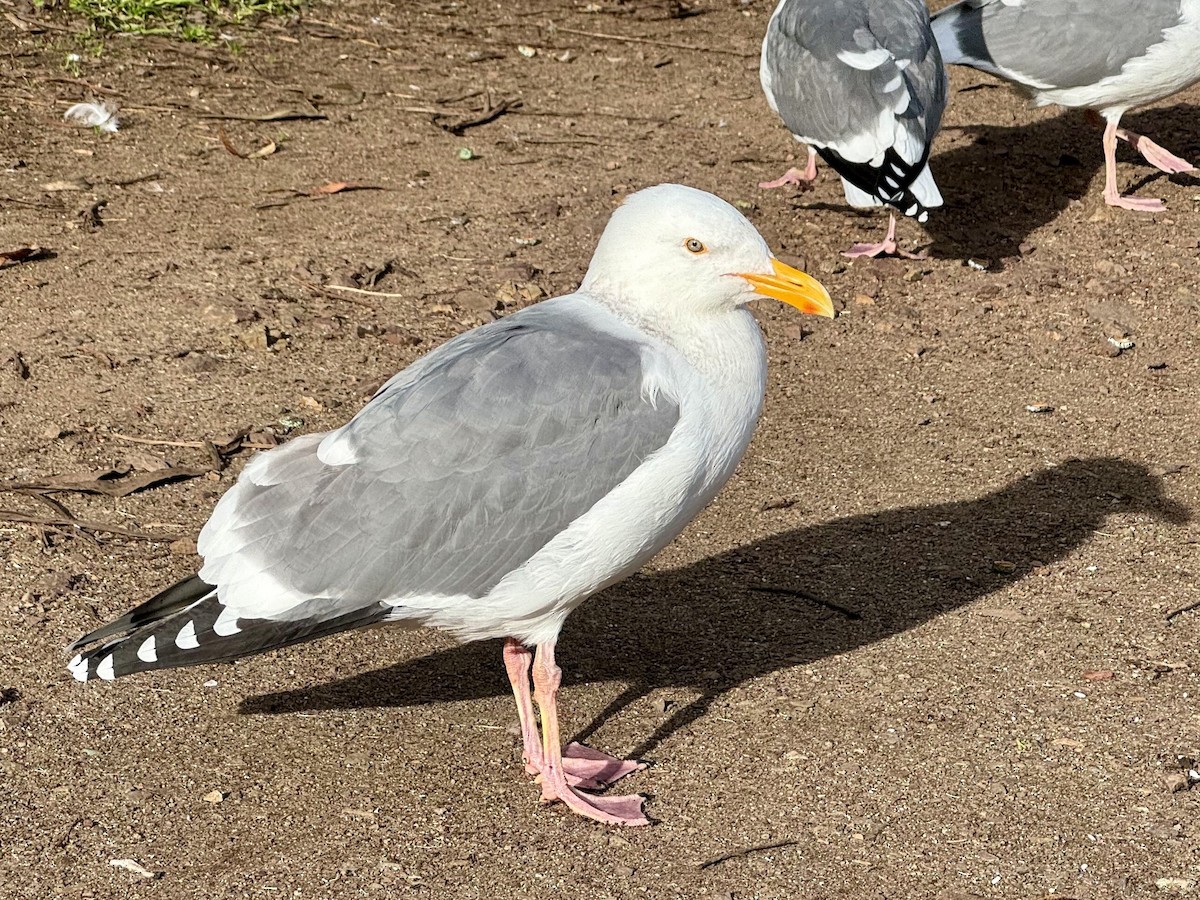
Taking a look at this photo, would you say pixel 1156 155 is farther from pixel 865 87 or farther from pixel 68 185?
pixel 68 185

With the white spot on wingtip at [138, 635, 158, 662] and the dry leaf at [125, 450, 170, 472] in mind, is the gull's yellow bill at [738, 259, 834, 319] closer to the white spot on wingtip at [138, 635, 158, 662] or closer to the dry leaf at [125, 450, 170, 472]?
the white spot on wingtip at [138, 635, 158, 662]

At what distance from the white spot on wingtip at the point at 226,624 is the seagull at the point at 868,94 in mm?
4463

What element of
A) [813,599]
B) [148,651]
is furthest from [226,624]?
[813,599]

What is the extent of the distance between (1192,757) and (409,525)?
2232 mm

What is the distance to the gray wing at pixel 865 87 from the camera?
23.9ft

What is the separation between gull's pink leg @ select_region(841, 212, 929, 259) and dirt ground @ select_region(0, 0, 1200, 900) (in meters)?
0.11

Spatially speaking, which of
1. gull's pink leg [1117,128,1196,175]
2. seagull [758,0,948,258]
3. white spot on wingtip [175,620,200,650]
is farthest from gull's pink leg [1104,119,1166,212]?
white spot on wingtip [175,620,200,650]

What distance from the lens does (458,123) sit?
8727 mm

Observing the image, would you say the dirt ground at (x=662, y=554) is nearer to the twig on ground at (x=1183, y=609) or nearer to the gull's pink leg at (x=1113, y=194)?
the twig on ground at (x=1183, y=609)

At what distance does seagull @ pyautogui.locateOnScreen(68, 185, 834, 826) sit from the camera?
3861mm

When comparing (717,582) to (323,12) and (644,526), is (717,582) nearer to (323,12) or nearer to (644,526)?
(644,526)

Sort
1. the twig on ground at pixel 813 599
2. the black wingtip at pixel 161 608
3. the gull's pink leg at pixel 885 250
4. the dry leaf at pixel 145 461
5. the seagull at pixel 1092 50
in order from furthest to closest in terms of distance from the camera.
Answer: the seagull at pixel 1092 50 < the gull's pink leg at pixel 885 250 < the dry leaf at pixel 145 461 < the twig on ground at pixel 813 599 < the black wingtip at pixel 161 608

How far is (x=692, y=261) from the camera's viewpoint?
4.00 meters

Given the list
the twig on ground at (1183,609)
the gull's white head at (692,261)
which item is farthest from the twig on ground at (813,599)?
the gull's white head at (692,261)
